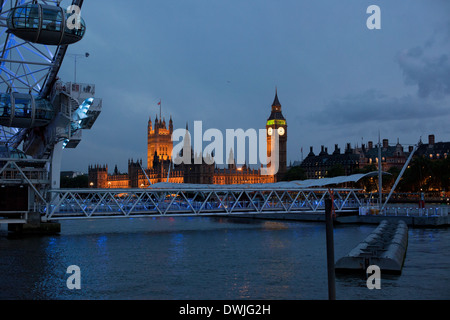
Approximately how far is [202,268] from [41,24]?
21040 millimetres

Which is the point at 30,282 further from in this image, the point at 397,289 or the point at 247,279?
the point at 397,289

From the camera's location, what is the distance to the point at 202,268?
2931 cm

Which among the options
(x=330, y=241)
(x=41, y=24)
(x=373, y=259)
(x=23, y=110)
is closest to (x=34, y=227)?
(x=23, y=110)

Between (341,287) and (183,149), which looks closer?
(341,287)

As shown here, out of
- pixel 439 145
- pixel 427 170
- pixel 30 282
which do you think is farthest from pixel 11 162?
pixel 439 145

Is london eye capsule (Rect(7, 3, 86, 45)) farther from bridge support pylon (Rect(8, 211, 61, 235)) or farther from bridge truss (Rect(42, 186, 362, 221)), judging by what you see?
bridge support pylon (Rect(8, 211, 61, 235))

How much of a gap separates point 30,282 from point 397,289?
15318mm

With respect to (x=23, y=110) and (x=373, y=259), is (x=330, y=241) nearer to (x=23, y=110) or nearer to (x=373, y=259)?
(x=373, y=259)

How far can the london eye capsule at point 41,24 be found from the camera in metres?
39.2

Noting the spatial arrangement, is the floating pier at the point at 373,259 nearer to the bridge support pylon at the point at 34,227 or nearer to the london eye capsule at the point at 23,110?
the bridge support pylon at the point at 34,227

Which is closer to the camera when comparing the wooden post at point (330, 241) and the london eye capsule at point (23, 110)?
the wooden post at point (330, 241)

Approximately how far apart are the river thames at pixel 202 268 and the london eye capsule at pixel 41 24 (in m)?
14.1

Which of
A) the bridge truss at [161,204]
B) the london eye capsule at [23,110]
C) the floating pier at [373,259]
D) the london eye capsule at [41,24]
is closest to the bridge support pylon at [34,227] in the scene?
the bridge truss at [161,204]

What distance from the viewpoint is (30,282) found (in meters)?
25.0
